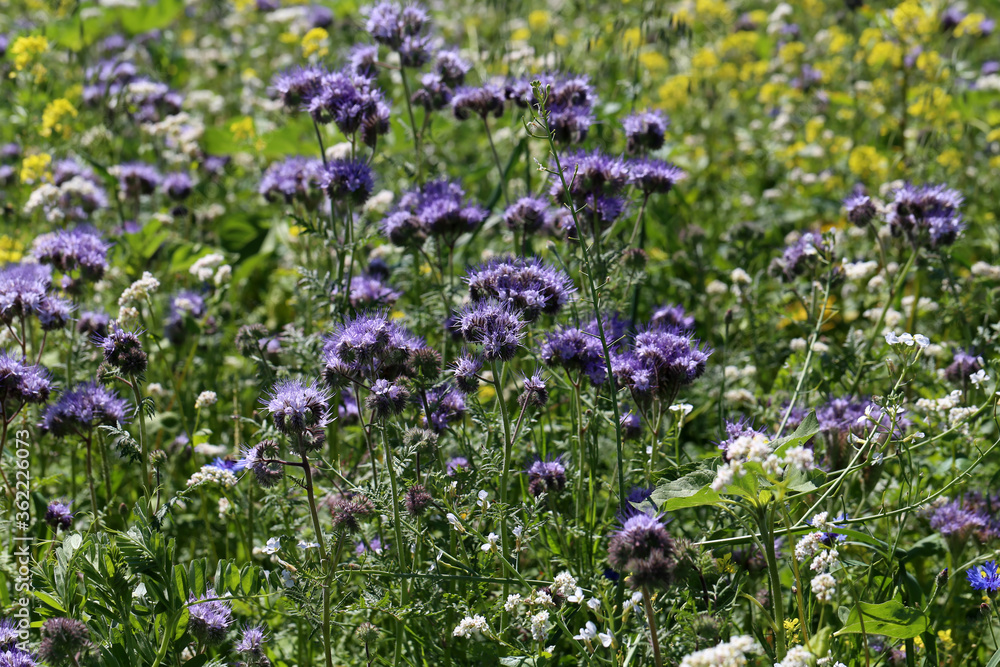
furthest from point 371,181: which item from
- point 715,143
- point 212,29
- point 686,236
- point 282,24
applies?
point 212,29

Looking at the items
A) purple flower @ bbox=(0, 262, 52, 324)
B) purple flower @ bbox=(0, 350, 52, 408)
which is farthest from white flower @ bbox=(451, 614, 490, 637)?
purple flower @ bbox=(0, 262, 52, 324)

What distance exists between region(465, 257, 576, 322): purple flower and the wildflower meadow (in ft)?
0.05

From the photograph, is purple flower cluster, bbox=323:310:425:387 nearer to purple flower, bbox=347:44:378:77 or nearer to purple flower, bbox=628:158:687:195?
purple flower, bbox=628:158:687:195

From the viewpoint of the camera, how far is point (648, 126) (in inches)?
150

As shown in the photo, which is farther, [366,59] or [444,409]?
[366,59]

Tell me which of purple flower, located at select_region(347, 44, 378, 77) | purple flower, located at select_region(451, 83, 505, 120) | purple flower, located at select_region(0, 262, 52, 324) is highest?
purple flower, located at select_region(347, 44, 378, 77)

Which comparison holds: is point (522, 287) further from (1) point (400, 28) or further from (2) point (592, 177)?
(1) point (400, 28)

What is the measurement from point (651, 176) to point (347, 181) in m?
1.19

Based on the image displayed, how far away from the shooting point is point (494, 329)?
8.73ft

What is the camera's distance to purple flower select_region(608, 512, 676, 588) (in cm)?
218

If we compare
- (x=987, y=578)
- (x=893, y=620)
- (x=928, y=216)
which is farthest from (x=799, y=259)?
(x=893, y=620)

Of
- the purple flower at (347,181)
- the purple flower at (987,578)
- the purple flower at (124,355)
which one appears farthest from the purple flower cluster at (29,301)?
the purple flower at (987,578)

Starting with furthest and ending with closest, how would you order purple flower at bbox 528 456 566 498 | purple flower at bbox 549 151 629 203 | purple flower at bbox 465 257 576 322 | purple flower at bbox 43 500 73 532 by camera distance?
1. purple flower at bbox 549 151 629 203
2. purple flower at bbox 43 500 73 532
3. purple flower at bbox 528 456 566 498
4. purple flower at bbox 465 257 576 322

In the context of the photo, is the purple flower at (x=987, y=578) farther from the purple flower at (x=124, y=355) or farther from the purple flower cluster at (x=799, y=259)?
the purple flower at (x=124, y=355)
